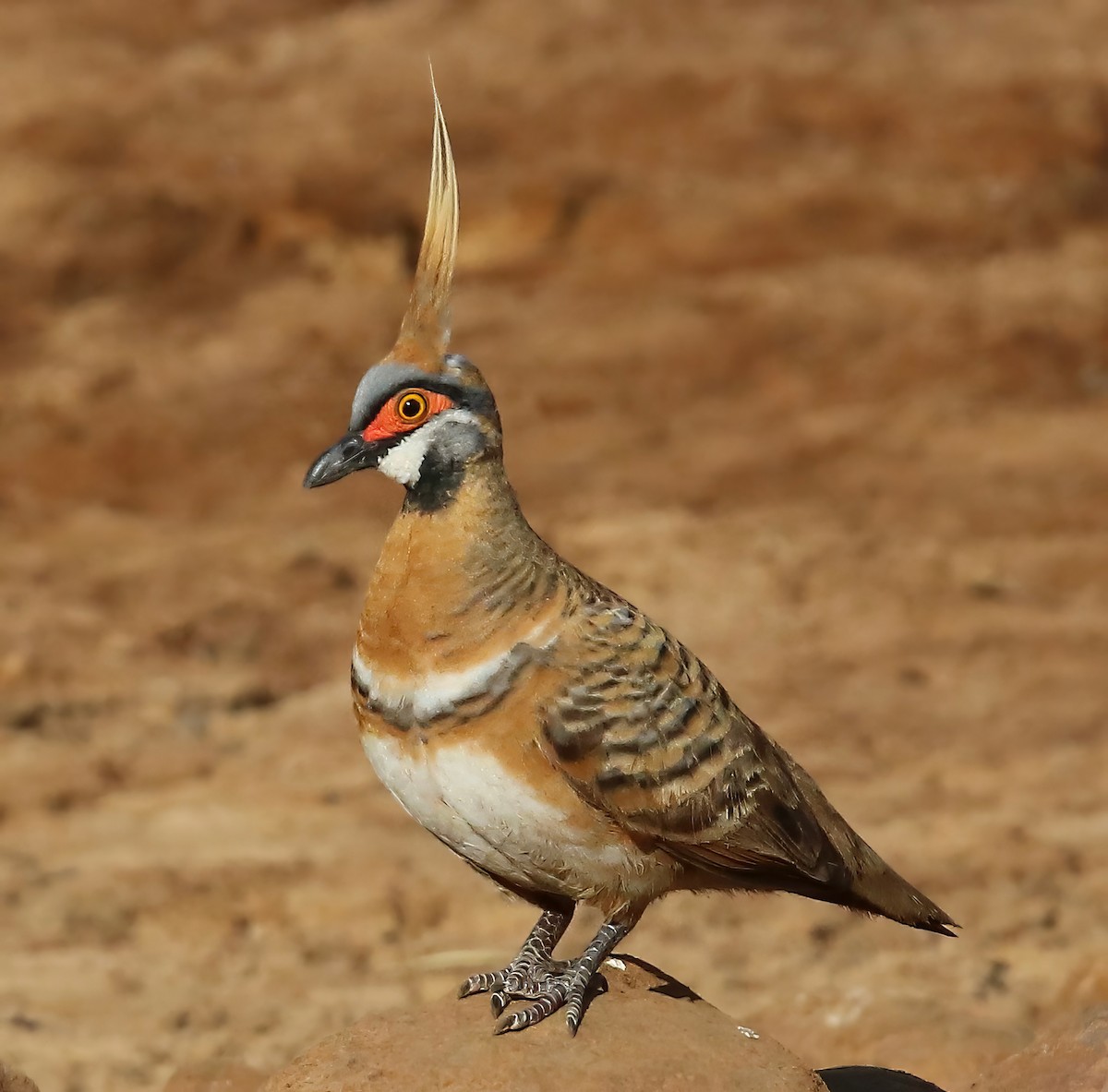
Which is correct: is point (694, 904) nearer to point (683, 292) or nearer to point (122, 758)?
point (122, 758)

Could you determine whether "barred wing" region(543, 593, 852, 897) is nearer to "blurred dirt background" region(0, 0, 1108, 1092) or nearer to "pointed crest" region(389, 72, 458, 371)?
"pointed crest" region(389, 72, 458, 371)

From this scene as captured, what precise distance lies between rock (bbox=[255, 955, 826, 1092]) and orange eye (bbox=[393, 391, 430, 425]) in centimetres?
184

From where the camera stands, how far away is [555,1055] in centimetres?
515

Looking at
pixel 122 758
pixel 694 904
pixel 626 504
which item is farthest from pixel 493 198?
pixel 694 904

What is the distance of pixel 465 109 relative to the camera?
1581 centimetres

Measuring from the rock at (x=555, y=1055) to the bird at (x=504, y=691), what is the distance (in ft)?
0.33

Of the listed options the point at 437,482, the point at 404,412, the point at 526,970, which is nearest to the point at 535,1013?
the point at 526,970

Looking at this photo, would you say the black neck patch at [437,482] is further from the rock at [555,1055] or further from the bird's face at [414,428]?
the rock at [555,1055]

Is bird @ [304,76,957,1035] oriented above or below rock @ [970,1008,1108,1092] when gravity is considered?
above

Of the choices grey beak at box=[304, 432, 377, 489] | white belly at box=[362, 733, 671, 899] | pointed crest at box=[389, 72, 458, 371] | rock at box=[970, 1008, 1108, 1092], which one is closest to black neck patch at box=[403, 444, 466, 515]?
grey beak at box=[304, 432, 377, 489]

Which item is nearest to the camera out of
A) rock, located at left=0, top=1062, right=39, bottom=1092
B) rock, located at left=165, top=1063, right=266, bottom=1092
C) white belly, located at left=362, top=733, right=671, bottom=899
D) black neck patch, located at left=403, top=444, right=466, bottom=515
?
white belly, located at left=362, top=733, right=671, bottom=899

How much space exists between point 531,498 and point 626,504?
2.83 ft

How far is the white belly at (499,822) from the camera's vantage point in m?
4.98

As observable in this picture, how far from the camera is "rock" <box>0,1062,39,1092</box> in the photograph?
572cm
